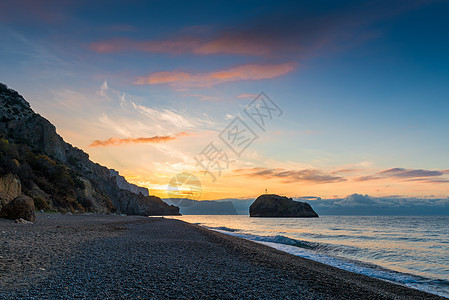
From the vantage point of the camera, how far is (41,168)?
158ft

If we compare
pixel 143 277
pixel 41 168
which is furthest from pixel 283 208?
pixel 143 277

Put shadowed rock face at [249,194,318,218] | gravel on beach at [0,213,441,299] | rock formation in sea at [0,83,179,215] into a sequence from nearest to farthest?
gravel on beach at [0,213,441,299] → rock formation in sea at [0,83,179,215] → shadowed rock face at [249,194,318,218]

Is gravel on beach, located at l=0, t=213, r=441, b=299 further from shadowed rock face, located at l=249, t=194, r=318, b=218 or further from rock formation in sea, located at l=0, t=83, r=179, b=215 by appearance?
shadowed rock face, located at l=249, t=194, r=318, b=218

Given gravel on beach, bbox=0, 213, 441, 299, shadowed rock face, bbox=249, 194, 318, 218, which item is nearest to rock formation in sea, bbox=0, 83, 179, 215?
gravel on beach, bbox=0, 213, 441, 299

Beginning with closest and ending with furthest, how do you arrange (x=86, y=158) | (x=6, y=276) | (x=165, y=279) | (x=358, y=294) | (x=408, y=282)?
1. (x=6, y=276)
2. (x=165, y=279)
3. (x=358, y=294)
4. (x=408, y=282)
5. (x=86, y=158)

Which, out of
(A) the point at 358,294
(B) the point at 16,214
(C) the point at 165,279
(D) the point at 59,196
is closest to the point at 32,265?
(C) the point at 165,279

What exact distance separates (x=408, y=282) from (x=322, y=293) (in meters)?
8.65

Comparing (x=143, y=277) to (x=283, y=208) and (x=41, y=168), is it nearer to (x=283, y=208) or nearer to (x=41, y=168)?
(x=41, y=168)

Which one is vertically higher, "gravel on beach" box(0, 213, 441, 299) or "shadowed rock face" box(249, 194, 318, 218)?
"gravel on beach" box(0, 213, 441, 299)

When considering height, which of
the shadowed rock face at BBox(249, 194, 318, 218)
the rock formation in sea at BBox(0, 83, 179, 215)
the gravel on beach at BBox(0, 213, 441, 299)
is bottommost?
the shadowed rock face at BBox(249, 194, 318, 218)

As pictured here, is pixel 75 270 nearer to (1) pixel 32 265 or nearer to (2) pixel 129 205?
(1) pixel 32 265

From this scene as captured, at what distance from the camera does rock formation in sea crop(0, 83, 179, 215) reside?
1345 inches

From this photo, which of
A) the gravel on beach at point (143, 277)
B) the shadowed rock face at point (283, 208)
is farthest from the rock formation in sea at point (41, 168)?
the shadowed rock face at point (283, 208)

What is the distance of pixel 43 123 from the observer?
69.6m
